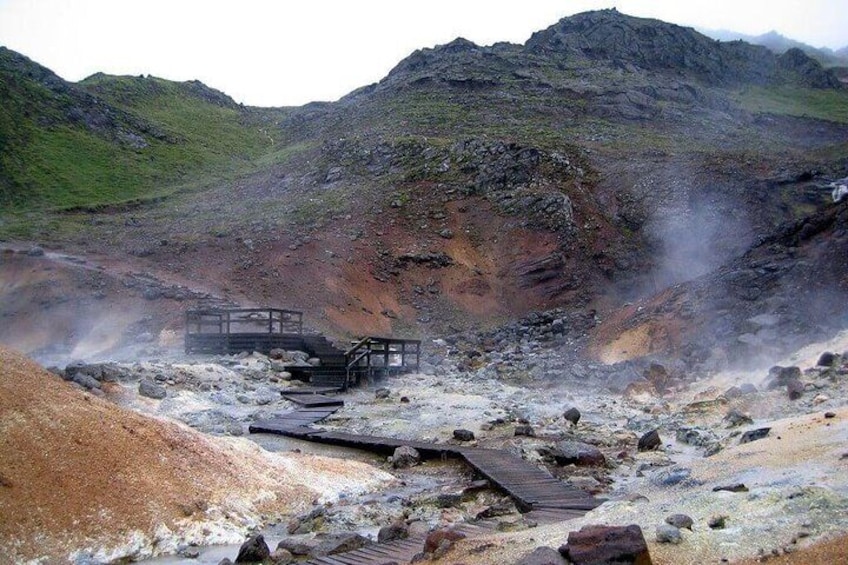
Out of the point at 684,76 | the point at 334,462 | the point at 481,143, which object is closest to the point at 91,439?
the point at 334,462

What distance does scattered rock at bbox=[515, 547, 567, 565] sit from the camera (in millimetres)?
5668

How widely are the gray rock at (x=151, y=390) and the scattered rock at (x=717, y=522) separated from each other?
41.2 ft

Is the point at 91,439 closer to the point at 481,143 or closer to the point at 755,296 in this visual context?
the point at 755,296

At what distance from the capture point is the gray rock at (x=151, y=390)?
16.2m

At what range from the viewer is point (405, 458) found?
41.2 feet

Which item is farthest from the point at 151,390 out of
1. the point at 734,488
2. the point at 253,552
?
the point at 734,488

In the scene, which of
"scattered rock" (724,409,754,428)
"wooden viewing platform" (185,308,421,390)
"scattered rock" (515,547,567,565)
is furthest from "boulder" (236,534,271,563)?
"wooden viewing platform" (185,308,421,390)

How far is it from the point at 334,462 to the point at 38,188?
40.2 m

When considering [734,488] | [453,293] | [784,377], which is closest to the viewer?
[734,488]

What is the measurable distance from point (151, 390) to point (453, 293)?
21.4m

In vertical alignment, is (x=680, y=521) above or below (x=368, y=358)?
above

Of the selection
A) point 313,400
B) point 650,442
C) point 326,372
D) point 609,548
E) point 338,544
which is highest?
point 609,548

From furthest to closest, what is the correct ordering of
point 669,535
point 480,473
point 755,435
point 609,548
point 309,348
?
point 309,348, point 755,435, point 480,473, point 669,535, point 609,548

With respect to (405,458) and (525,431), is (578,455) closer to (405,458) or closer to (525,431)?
(525,431)
